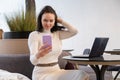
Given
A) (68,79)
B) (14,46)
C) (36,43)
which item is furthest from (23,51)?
(68,79)

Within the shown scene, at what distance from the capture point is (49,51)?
207cm

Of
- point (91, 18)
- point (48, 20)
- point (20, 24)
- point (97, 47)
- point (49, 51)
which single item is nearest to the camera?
point (49, 51)

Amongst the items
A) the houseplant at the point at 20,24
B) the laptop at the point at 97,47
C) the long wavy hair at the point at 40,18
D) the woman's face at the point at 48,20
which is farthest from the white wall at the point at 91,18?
the laptop at the point at 97,47

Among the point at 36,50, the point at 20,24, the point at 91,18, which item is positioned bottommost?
the point at 91,18

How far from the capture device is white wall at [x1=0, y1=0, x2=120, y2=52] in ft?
21.0

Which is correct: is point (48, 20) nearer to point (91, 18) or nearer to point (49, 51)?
point (49, 51)

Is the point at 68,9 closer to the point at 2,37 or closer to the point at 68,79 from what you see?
the point at 2,37

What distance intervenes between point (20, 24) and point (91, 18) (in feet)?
11.9

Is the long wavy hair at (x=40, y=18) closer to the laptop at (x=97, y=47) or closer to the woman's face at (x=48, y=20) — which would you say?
the woman's face at (x=48, y=20)

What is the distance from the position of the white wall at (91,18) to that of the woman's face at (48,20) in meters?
4.01

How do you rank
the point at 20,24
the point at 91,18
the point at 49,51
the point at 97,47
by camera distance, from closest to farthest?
the point at 49,51, the point at 97,47, the point at 20,24, the point at 91,18

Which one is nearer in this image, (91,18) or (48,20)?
(48,20)

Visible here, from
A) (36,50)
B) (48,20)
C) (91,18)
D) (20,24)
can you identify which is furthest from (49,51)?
(91,18)

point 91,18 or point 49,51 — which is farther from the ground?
point 49,51
